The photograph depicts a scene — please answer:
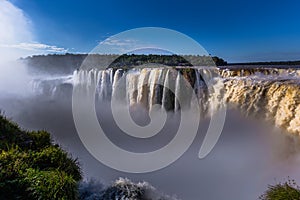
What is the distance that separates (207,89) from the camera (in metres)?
16.5

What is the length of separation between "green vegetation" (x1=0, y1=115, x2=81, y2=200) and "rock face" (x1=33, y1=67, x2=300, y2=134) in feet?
32.0

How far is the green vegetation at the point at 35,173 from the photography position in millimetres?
4762

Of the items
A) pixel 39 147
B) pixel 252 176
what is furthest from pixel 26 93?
pixel 252 176

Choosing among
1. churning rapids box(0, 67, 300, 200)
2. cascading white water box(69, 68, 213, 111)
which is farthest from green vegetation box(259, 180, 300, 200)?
cascading white water box(69, 68, 213, 111)

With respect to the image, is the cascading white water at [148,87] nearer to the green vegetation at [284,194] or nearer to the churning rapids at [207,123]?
the churning rapids at [207,123]

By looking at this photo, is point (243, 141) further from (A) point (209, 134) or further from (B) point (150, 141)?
(B) point (150, 141)

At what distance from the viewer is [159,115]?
59.0ft

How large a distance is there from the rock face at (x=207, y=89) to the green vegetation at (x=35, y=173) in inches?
384

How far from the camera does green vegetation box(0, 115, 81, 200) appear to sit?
476cm

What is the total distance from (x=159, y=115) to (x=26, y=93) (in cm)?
1922

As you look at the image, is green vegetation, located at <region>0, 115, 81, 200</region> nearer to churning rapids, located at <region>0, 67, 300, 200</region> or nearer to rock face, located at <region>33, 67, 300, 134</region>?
churning rapids, located at <region>0, 67, 300, 200</region>

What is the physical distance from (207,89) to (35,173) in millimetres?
12998

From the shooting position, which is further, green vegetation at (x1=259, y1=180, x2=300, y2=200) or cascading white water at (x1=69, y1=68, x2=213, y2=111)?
cascading white water at (x1=69, y1=68, x2=213, y2=111)

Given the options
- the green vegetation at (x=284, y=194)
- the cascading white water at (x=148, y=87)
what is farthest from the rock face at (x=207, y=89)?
the green vegetation at (x=284, y=194)
